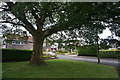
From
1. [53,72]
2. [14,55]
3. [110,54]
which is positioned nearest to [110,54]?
[110,54]

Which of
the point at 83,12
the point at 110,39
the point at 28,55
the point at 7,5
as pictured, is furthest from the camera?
the point at 28,55

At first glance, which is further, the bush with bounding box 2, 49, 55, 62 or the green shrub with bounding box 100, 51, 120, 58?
the green shrub with bounding box 100, 51, 120, 58

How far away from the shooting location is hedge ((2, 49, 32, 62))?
1271cm

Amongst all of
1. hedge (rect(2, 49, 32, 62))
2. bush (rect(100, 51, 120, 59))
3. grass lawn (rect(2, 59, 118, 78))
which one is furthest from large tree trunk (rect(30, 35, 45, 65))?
bush (rect(100, 51, 120, 59))

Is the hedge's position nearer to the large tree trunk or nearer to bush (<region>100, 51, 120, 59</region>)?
the large tree trunk

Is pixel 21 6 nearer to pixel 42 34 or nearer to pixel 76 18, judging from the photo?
pixel 76 18

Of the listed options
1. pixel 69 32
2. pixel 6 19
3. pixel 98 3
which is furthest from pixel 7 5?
pixel 98 3

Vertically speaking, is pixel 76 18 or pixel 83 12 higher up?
pixel 83 12

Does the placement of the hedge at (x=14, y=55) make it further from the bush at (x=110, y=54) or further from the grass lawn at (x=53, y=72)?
the bush at (x=110, y=54)

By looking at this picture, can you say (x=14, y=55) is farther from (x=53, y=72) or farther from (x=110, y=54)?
(x=110, y=54)

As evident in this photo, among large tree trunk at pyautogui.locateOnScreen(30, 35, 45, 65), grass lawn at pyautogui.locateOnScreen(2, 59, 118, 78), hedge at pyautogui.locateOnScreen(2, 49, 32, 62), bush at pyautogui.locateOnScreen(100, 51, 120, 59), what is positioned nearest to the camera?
grass lawn at pyautogui.locateOnScreen(2, 59, 118, 78)

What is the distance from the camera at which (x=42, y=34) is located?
10.1 metres

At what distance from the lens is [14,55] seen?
13625 mm

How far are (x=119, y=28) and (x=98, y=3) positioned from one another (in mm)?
2535
